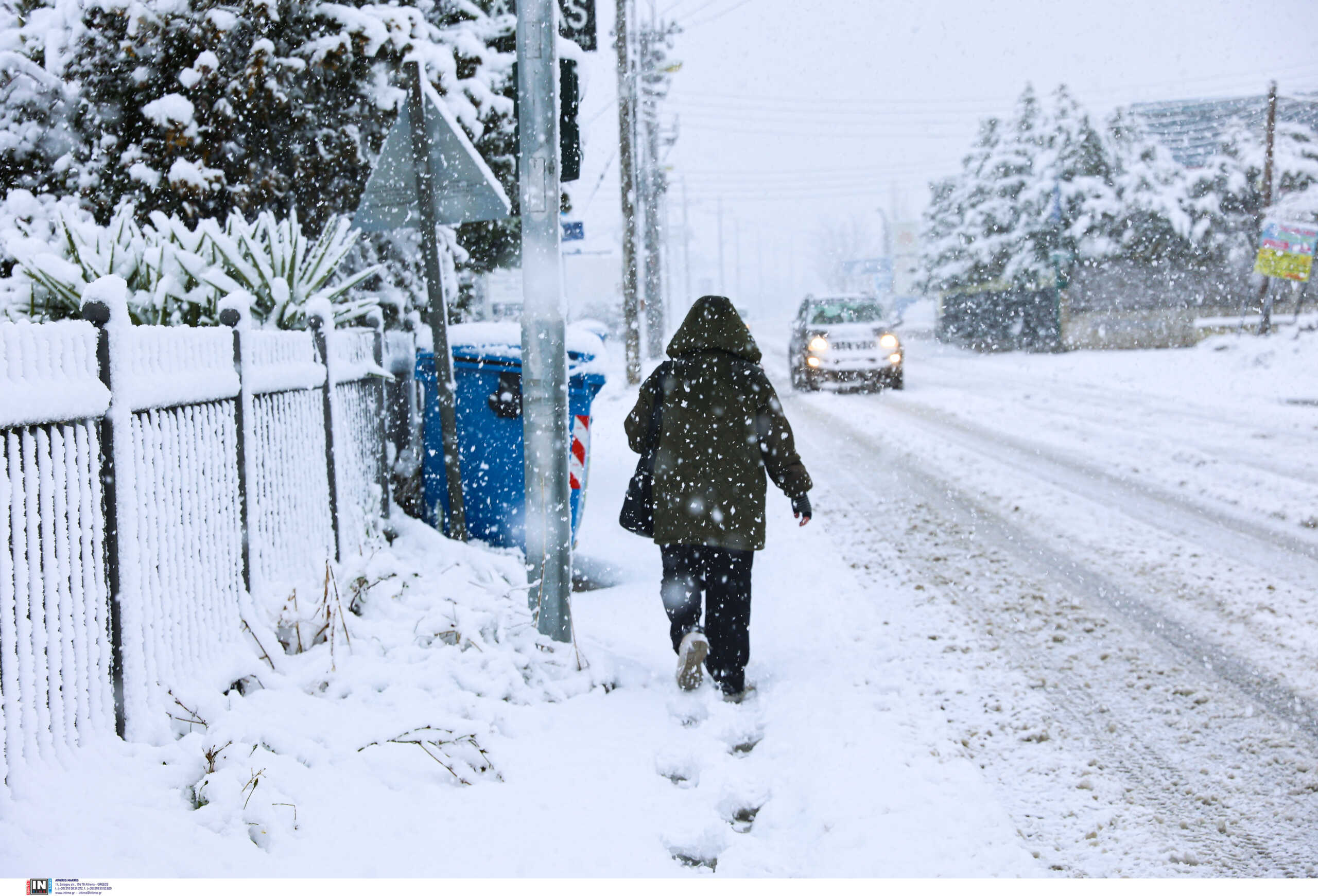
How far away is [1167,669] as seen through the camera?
4.23 metres

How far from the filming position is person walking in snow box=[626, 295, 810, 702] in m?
4.09

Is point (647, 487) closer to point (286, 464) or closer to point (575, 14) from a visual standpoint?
point (286, 464)

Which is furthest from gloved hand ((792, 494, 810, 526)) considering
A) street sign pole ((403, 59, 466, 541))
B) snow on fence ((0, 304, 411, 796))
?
street sign pole ((403, 59, 466, 541))

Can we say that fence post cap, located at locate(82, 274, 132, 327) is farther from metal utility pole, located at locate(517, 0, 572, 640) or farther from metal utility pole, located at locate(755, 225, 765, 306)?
metal utility pole, located at locate(755, 225, 765, 306)

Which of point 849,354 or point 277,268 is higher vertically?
point 277,268

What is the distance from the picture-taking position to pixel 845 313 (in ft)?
61.7

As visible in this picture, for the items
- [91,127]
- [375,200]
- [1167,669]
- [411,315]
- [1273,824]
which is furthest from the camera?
[411,315]

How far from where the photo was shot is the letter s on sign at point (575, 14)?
16.3 ft

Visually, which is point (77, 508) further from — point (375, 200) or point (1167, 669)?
point (1167, 669)

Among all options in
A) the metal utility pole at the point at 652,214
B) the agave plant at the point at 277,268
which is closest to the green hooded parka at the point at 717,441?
the agave plant at the point at 277,268

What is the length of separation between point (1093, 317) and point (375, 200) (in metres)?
29.0

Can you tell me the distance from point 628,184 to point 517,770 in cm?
1746

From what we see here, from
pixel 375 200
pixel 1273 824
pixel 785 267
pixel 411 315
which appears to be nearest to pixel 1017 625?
pixel 1273 824

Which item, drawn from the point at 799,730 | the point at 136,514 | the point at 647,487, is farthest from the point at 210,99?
the point at 799,730
